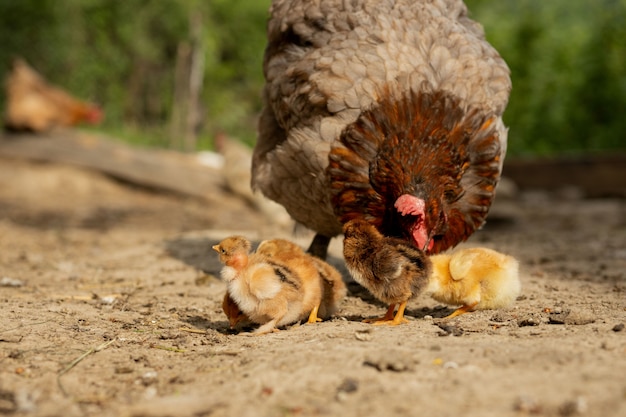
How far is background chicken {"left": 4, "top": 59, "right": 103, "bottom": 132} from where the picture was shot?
11.1 m

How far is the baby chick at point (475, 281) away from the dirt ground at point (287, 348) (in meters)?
0.09

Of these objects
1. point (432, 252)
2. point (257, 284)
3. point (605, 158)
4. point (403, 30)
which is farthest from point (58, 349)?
point (605, 158)

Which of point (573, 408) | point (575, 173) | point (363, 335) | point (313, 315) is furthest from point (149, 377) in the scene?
point (575, 173)

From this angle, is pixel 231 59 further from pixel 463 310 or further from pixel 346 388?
pixel 346 388

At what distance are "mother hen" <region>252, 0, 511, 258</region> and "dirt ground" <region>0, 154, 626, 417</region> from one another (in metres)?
0.64

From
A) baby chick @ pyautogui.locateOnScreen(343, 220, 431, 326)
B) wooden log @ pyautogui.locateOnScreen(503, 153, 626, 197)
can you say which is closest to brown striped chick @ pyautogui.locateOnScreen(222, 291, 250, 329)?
baby chick @ pyautogui.locateOnScreen(343, 220, 431, 326)

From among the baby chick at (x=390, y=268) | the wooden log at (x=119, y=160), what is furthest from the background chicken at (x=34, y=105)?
the baby chick at (x=390, y=268)

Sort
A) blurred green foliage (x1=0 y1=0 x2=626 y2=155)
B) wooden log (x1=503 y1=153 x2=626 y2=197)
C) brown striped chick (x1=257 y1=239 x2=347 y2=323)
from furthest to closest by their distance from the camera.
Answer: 1. blurred green foliage (x1=0 y1=0 x2=626 y2=155)
2. wooden log (x1=503 y1=153 x2=626 y2=197)
3. brown striped chick (x1=257 y1=239 x2=347 y2=323)

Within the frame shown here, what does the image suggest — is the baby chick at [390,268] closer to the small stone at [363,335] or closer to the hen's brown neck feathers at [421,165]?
the hen's brown neck feathers at [421,165]

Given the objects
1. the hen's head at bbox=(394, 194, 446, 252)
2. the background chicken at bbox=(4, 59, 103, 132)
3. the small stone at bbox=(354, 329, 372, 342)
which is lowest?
the background chicken at bbox=(4, 59, 103, 132)

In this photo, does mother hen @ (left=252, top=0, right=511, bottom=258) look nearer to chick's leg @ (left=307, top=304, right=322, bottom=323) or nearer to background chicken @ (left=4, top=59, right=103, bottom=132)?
chick's leg @ (left=307, top=304, right=322, bottom=323)

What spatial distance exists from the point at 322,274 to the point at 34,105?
29.4ft

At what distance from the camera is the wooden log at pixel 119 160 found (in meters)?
10.4

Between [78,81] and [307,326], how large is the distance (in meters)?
12.5
